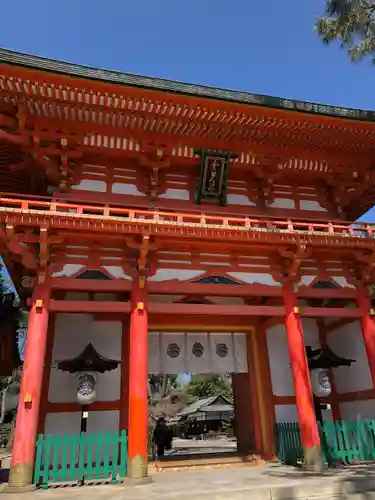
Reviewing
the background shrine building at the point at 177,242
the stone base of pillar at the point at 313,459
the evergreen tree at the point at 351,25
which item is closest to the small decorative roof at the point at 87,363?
the background shrine building at the point at 177,242

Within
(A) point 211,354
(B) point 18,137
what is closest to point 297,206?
(A) point 211,354

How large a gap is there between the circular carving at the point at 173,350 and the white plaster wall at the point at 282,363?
2737mm

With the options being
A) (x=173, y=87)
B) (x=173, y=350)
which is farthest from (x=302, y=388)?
(x=173, y=87)

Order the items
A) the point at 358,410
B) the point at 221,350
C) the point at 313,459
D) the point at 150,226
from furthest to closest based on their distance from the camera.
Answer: the point at 221,350, the point at 358,410, the point at 150,226, the point at 313,459

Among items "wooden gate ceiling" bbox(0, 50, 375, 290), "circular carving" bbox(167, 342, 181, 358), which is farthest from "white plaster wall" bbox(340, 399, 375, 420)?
"circular carving" bbox(167, 342, 181, 358)

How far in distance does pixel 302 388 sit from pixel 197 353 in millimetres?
3540

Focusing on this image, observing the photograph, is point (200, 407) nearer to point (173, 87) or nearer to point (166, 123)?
point (166, 123)

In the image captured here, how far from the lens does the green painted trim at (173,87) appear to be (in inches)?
334

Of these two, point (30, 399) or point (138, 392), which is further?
point (138, 392)

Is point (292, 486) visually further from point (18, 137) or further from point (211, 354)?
point (18, 137)

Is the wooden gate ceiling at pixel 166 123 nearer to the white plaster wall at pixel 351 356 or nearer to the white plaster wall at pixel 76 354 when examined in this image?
the white plaster wall at pixel 76 354

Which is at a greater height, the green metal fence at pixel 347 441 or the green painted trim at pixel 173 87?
the green painted trim at pixel 173 87

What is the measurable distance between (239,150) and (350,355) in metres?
6.78

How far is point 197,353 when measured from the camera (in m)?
11.4
